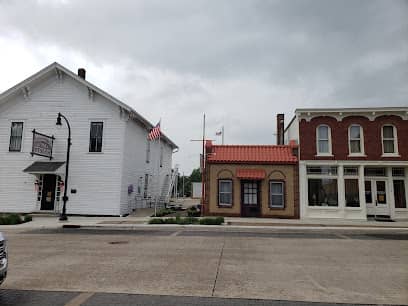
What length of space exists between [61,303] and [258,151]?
58.7 ft

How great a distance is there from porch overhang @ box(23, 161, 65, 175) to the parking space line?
54.5ft

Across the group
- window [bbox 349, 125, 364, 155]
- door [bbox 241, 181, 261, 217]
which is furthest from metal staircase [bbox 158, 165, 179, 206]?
window [bbox 349, 125, 364, 155]

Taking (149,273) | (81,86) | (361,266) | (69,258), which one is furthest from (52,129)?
(361,266)

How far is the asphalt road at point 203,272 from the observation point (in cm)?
554

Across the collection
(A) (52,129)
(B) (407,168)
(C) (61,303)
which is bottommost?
(C) (61,303)

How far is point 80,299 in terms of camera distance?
533cm

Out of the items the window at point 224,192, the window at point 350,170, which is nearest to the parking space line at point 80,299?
the window at point 224,192

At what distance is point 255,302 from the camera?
17.4ft

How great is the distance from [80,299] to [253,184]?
1648 cm

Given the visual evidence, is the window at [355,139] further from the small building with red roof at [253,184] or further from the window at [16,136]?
the window at [16,136]

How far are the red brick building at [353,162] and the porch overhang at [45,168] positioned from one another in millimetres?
15557

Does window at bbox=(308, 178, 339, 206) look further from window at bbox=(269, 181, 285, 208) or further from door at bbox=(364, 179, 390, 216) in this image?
door at bbox=(364, 179, 390, 216)

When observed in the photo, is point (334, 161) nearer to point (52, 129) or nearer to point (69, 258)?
point (69, 258)

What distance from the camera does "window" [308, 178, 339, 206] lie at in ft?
67.7
